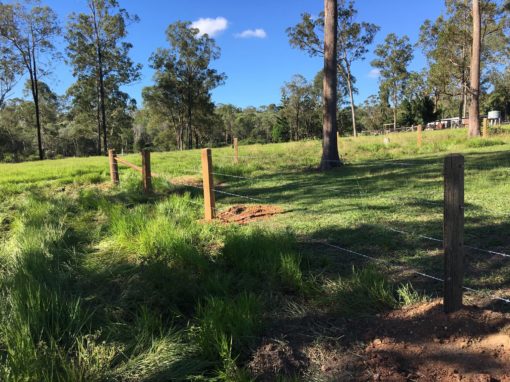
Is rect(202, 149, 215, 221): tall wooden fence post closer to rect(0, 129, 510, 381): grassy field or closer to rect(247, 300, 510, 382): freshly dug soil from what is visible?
rect(0, 129, 510, 381): grassy field

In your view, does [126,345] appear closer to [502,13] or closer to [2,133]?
[502,13]

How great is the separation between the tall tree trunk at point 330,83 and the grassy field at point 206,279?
5.93 m

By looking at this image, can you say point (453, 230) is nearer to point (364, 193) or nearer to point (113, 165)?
point (364, 193)

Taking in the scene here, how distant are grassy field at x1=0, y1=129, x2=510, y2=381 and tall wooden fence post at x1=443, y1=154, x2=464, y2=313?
44cm

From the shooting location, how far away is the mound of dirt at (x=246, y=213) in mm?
6832

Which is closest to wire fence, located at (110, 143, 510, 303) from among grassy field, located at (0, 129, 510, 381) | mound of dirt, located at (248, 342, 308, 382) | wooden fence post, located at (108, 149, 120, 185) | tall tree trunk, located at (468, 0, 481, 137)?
grassy field, located at (0, 129, 510, 381)

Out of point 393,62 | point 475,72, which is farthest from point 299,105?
point 475,72

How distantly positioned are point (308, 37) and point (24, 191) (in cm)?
3185

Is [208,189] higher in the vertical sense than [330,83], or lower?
lower

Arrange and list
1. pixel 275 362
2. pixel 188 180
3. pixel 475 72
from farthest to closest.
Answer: pixel 475 72
pixel 188 180
pixel 275 362

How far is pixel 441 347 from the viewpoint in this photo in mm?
2627

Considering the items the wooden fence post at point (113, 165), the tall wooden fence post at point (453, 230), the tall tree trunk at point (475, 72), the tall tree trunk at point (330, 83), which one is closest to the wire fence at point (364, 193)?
the tall wooden fence post at point (453, 230)

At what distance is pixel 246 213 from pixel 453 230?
4681 millimetres

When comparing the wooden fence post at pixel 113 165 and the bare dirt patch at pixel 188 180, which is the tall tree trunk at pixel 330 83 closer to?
the bare dirt patch at pixel 188 180
